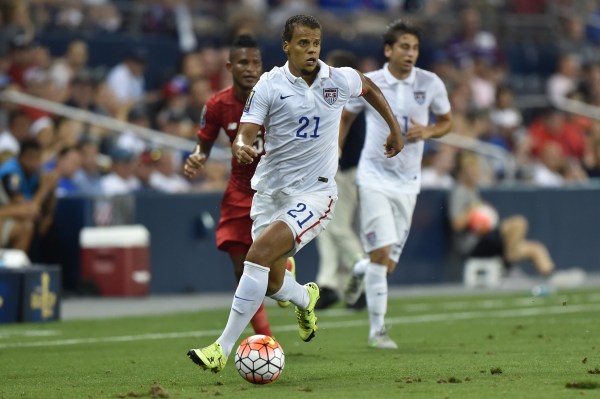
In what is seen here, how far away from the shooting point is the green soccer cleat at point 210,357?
28.3 ft

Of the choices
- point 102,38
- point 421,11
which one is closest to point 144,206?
point 102,38

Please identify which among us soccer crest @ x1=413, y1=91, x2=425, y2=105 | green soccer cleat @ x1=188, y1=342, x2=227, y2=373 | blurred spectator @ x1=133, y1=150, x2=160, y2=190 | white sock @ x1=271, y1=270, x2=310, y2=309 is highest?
us soccer crest @ x1=413, y1=91, x2=425, y2=105

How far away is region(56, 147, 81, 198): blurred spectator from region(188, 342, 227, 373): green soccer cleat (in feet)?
28.8

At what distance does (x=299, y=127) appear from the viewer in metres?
9.23

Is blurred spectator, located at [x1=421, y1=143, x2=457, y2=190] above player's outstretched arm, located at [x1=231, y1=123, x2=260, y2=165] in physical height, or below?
above

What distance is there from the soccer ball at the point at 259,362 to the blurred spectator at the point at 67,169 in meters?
8.96

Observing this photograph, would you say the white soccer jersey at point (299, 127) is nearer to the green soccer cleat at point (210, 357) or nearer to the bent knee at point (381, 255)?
the green soccer cleat at point (210, 357)

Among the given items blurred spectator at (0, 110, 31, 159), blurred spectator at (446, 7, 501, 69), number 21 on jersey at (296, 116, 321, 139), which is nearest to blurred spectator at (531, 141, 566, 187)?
blurred spectator at (446, 7, 501, 69)

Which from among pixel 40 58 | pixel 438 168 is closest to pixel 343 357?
pixel 40 58

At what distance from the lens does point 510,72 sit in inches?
1069

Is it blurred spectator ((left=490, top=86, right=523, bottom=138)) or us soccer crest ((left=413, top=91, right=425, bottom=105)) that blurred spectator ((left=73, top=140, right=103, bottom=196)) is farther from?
blurred spectator ((left=490, top=86, right=523, bottom=138))

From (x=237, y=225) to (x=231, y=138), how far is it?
0.72 meters

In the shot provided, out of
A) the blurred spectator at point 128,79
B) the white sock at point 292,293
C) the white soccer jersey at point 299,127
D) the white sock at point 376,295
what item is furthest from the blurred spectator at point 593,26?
the white soccer jersey at point 299,127

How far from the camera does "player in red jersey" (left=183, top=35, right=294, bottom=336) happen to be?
10.8m
